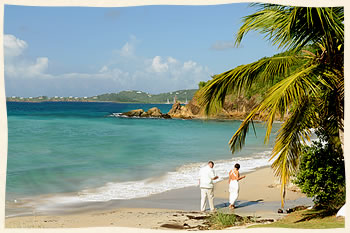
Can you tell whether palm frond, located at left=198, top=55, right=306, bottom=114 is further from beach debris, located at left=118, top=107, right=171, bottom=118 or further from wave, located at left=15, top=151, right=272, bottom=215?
beach debris, located at left=118, top=107, right=171, bottom=118

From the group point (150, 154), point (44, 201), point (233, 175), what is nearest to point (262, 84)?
point (233, 175)

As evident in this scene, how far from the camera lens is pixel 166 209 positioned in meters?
8.84

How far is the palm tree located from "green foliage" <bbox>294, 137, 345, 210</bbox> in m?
0.67

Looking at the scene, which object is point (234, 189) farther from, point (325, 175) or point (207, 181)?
point (325, 175)

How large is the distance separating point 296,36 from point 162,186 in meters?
7.81

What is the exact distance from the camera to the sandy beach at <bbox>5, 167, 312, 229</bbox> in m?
6.97

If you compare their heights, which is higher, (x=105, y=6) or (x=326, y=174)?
(x=105, y=6)

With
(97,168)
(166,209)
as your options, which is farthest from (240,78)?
(97,168)

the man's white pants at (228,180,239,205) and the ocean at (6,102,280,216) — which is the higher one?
the man's white pants at (228,180,239,205)

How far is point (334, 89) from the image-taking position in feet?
16.7

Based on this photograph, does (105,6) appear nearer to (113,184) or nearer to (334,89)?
(334,89)

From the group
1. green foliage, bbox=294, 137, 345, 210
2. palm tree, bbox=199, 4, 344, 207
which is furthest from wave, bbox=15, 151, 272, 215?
palm tree, bbox=199, 4, 344, 207

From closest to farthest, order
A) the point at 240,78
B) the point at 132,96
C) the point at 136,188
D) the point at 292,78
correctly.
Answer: the point at 292,78 → the point at 240,78 → the point at 136,188 → the point at 132,96

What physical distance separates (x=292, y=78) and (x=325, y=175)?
2.12 meters
